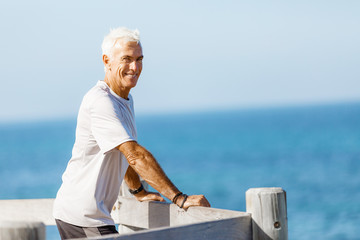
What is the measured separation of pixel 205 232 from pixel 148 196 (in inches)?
37.3

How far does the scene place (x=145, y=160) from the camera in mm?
3029

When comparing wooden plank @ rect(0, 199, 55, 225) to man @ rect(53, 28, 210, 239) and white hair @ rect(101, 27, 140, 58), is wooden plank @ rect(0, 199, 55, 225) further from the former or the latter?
white hair @ rect(101, 27, 140, 58)

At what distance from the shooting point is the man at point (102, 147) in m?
3.18

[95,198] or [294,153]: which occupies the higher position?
[294,153]

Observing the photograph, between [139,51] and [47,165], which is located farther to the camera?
[47,165]

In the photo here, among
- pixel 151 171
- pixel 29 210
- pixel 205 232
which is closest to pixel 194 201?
pixel 151 171

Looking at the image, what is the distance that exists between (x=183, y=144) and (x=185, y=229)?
68165 millimetres

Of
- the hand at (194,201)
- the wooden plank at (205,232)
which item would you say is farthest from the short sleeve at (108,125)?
the wooden plank at (205,232)

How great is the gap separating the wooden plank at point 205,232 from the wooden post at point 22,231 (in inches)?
12.8

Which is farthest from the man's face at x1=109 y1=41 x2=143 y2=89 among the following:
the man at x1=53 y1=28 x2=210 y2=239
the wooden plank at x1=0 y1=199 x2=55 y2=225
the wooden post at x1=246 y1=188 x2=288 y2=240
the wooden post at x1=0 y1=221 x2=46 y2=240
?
→ the wooden post at x1=0 y1=221 x2=46 y2=240

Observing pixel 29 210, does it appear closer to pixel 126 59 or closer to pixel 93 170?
pixel 93 170

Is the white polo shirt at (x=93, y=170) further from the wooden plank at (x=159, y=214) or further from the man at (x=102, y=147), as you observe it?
the wooden plank at (x=159, y=214)

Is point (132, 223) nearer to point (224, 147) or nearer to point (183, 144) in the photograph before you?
point (224, 147)

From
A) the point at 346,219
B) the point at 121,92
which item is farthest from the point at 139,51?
the point at 346,219
